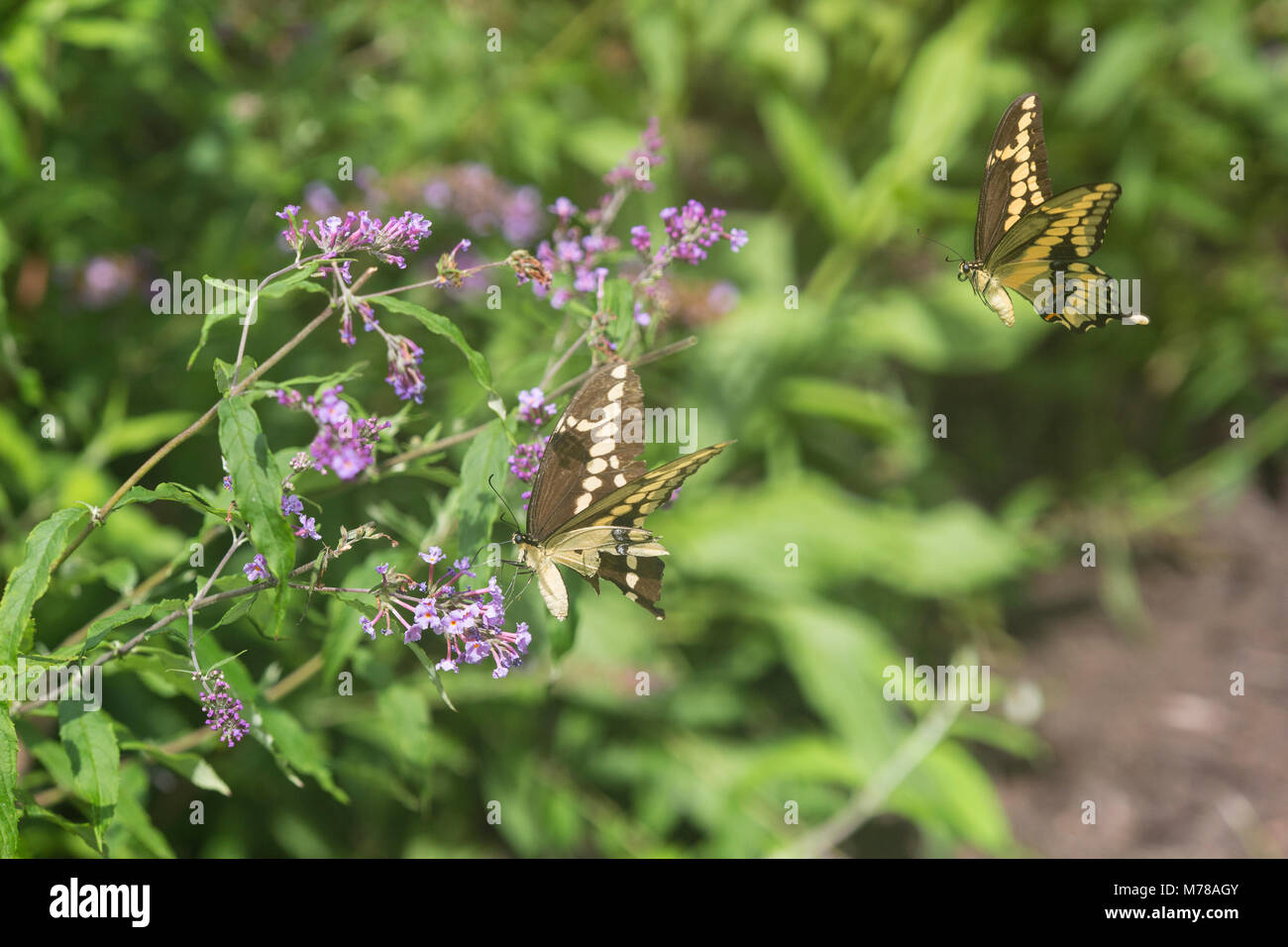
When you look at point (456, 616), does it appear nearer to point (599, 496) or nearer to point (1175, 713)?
point (599, 496)

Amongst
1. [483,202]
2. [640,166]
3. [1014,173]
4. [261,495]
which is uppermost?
[483,202]

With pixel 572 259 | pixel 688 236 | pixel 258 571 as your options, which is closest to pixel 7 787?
pixel 258 571

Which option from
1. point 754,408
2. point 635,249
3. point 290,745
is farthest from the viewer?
point 754,408

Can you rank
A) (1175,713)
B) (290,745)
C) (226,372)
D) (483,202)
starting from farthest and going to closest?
(1175,713) → (483,202) → (290,745) → (226,372)

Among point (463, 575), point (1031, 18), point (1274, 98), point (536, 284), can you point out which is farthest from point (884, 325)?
point (463, 575)

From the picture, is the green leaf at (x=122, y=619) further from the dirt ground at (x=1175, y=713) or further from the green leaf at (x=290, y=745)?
the dirt ground at (x=1175, y=713)

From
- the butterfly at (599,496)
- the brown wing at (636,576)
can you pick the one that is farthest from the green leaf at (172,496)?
the brown wing at (636,576)
